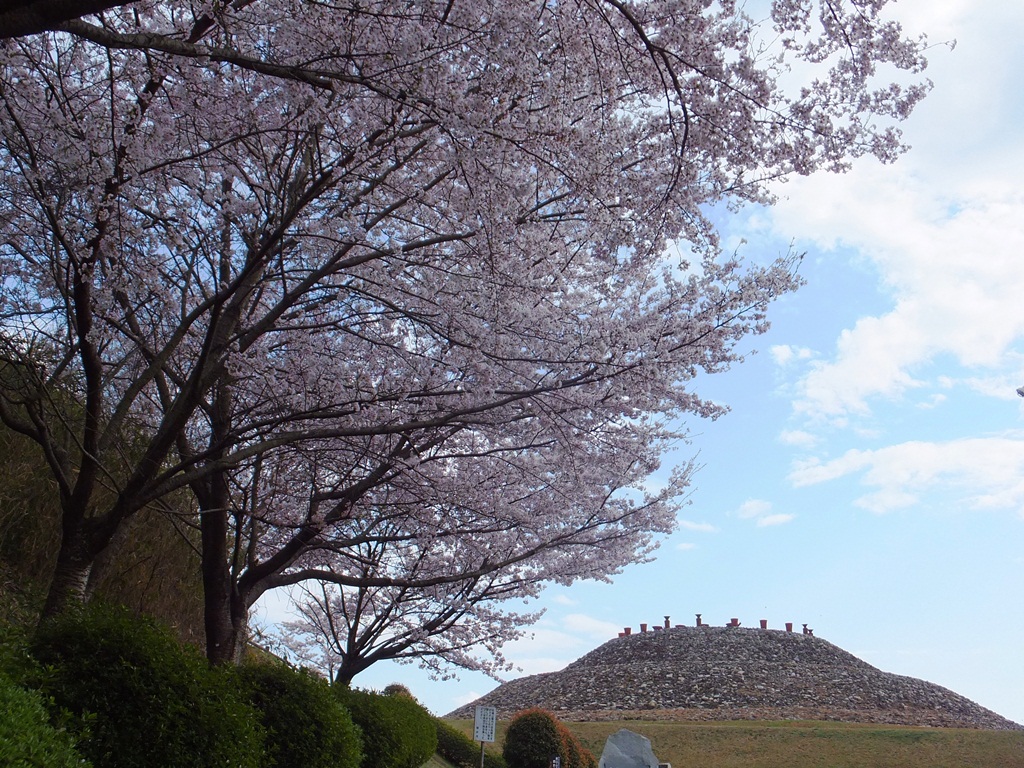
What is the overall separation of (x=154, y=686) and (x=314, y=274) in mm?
3444

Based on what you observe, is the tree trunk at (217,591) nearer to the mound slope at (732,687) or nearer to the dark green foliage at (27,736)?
the dark green foliage at (27,736)

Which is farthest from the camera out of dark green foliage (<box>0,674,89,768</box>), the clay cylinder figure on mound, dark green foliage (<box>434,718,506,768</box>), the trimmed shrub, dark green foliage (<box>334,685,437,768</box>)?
the trimmed shrub

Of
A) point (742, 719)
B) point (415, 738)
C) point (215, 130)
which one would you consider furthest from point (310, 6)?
point (742, 719)

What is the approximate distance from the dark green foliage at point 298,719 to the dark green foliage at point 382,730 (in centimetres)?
192

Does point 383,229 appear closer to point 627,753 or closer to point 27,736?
point 27,736

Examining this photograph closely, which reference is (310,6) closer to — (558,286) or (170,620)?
(558,286)

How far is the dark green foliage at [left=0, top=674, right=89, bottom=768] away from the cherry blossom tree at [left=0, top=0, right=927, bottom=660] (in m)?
2.30

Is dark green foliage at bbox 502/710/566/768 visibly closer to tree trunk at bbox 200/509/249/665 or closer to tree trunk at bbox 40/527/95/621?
tree trunk at bbox 200/509/249/665

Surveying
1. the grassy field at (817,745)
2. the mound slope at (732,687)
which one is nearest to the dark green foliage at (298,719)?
the grassy field at (817,745)

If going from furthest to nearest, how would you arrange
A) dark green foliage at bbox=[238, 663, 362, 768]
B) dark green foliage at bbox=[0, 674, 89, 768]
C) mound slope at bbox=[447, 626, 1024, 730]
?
mound slope at bbox=[447, 626, 1024, 730] → dark green foliage at bbox=[238, 663, 362, 768] → dark green foliage at bbox=[0, 674, 89, 768]

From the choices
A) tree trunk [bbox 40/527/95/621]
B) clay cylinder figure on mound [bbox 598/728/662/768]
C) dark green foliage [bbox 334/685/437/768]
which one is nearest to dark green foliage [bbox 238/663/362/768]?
tree trunk [bbox 40/527/95/621]

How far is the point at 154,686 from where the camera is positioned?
199 inches

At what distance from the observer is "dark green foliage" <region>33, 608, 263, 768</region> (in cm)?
481

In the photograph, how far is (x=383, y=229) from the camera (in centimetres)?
842
